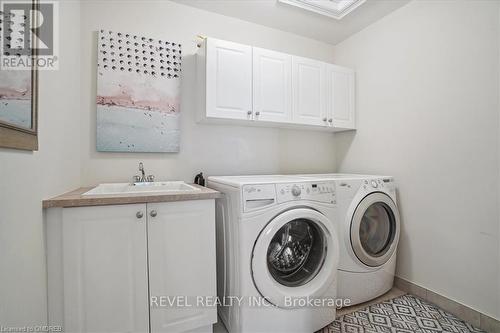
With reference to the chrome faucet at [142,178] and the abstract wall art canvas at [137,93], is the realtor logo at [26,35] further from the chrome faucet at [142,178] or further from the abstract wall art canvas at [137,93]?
the chrome faucet at [142,178]

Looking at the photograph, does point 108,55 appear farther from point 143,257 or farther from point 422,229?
point 422,229

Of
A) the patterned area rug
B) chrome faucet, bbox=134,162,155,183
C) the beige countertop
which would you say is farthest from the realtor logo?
the patterned area rug

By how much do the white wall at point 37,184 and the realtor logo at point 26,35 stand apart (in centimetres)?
12

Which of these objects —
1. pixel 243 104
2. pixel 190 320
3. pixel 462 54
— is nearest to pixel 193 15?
pixel 243 104

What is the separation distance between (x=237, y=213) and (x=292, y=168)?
51.8 inches

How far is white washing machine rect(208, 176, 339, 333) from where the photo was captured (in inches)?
53.7

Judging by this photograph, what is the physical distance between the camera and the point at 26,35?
89 centimetres

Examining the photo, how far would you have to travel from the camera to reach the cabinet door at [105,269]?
1.16 metres

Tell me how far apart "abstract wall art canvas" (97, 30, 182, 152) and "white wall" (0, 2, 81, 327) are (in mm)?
215

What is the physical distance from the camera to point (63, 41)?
4.41ft

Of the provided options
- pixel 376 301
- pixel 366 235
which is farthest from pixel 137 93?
pixel 376 301

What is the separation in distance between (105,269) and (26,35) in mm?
1096

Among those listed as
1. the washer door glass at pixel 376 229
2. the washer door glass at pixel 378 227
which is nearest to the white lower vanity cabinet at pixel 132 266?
the washer door glass at pixel 376 229

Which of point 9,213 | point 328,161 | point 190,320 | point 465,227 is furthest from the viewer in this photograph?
point 328,161
